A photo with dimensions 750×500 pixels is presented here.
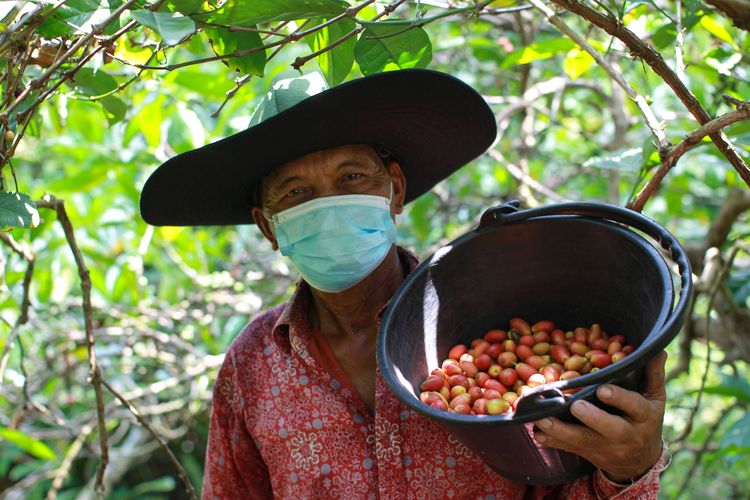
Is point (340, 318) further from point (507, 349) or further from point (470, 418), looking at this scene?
point (470, 418)

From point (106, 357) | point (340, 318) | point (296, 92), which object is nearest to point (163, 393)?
point (106, 357)

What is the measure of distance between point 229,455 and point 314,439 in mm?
289

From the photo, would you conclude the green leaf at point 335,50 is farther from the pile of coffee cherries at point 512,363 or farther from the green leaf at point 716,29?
the green leaf at point 716,29

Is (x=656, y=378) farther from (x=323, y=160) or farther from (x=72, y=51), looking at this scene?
(x=72, y=51)

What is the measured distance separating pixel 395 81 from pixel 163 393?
2718 millimetres

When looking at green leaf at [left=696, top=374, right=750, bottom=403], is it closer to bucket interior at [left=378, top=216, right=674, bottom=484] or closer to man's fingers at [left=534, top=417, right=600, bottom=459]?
bucket interior at [left=378, top=216, right=674, bottom=484]

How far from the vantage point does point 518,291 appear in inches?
64.8

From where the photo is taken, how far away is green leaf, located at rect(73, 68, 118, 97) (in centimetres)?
171

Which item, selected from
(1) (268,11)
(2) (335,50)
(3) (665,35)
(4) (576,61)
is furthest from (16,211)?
(3) (665,35)

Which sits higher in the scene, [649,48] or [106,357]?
[649,48]

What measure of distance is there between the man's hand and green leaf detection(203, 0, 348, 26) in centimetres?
74

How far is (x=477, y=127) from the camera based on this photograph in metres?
1.82

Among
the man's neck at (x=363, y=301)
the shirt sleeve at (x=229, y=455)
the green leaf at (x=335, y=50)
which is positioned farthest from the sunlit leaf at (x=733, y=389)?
the green leaf at (x=335, y=50)

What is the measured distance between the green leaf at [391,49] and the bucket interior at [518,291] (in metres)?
0.36
